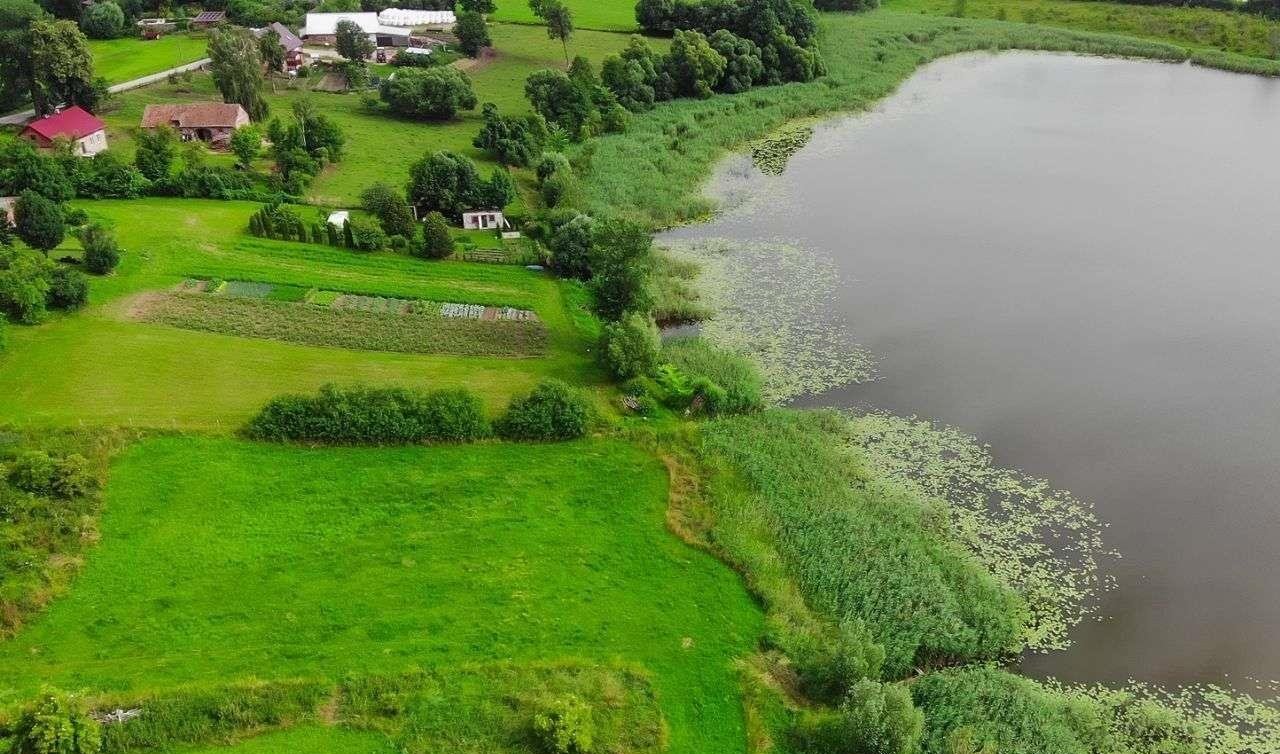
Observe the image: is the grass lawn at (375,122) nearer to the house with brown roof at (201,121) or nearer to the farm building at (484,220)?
the house with brown roof at (201,121)

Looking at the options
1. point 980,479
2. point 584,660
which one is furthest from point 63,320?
point 980,479

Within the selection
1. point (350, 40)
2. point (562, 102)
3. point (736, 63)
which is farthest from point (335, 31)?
point (736, 63)

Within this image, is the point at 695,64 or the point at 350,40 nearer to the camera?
the point at 695,64

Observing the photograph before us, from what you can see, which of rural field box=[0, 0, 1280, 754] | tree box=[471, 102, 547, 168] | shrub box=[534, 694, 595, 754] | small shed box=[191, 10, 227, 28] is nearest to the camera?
shrub box=[534, 694, 595, 754]

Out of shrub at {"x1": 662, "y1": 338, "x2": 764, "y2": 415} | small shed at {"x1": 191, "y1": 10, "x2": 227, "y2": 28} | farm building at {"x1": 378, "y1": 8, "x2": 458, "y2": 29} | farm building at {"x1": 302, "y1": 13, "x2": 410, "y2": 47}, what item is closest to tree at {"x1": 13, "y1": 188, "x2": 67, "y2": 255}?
shrub at {"x1": 662, "y1": 338, "x2": 764, "y2": 415}

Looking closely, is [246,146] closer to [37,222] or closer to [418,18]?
[37,222]

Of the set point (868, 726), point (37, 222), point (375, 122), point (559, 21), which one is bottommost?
point (868, 726)

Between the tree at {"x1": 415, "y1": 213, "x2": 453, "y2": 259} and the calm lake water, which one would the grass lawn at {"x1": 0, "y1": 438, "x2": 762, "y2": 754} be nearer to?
the calm lake water
